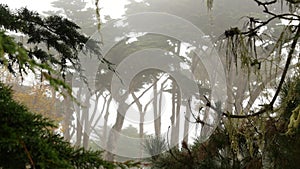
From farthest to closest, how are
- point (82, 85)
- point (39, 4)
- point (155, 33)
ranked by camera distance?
point (39, 4)
point (82, 85)
point (155, 33)

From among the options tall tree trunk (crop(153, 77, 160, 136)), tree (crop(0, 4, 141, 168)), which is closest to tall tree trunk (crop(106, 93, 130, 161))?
tall tree trunk (crop(153, 77, 160, 136))

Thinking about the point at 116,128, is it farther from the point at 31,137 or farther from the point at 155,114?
the point at 31,137

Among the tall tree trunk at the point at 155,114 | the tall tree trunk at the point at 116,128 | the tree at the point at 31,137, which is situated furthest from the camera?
the tall tree trunk at the point at 155,114

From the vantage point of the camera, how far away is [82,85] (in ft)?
37.3

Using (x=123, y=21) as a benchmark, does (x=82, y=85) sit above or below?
below

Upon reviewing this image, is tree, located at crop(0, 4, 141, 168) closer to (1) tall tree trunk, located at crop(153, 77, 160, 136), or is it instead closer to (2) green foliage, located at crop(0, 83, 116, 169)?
(2) green foliage, located at crop(0, 83, 116, 169)

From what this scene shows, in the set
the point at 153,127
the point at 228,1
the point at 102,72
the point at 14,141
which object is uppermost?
the point at 228,1

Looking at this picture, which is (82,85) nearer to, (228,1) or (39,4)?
(39,4)

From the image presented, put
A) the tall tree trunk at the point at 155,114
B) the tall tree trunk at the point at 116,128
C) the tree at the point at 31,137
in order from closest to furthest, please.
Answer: the tree at the point at 31,137, the tall tree trunk at the point at 116,128, the tall tree trunk at the point at 155,114

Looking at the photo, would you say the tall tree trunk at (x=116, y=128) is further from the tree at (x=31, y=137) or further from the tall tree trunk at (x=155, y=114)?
the tree at (x=31, y=137)

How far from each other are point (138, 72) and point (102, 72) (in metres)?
0.93

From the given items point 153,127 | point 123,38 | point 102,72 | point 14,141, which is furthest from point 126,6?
point 14,141

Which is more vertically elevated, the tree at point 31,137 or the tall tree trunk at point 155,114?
the tall tree trunk at point 155,114

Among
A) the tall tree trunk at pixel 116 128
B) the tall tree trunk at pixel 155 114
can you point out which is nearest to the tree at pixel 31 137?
the tall tree trunk at pixel 116 128
